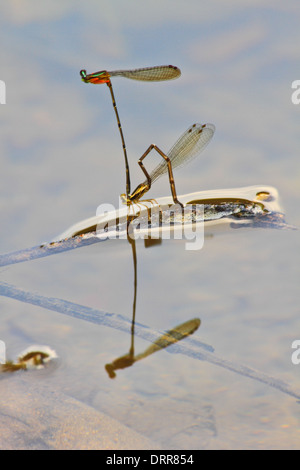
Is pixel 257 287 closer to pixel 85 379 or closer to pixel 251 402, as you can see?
pixel 251 402

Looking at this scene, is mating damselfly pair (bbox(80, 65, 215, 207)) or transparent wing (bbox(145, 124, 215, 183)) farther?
transparent wing (bbox(145, 124, 215, 183))

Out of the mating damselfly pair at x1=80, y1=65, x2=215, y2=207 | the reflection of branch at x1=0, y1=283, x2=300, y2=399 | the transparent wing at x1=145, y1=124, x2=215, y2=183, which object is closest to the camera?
the reflection of branch at x1=0, y1=283, x2=300, y2=399

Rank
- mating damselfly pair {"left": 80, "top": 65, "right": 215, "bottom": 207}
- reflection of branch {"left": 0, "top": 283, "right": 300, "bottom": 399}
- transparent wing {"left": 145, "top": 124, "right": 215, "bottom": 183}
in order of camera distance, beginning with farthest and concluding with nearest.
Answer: transparent wing {"left": 145, "top": 124, "right": 215, "bottom": 183}
mating damselfly pair {"left": 80, "top": 65, "right": 215, "bottom": 207}
reflection of branch {"left": 0, "top": 283, "right": 300, "bottom": 399}

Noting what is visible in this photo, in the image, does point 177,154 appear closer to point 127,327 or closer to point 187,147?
point 187,147

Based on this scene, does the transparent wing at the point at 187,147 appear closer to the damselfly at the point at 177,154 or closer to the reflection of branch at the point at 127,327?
the damselfly at the point at 177,154

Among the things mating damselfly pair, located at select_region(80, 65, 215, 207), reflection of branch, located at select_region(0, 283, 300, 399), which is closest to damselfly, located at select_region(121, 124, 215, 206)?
mating damselfly pair, located at select_region(80, 65, 215, 207)

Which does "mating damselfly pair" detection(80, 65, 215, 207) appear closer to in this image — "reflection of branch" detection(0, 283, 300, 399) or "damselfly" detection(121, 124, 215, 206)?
"damselfly" detection(121, 124, 215, 206)

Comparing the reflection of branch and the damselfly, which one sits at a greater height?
the damselfly
